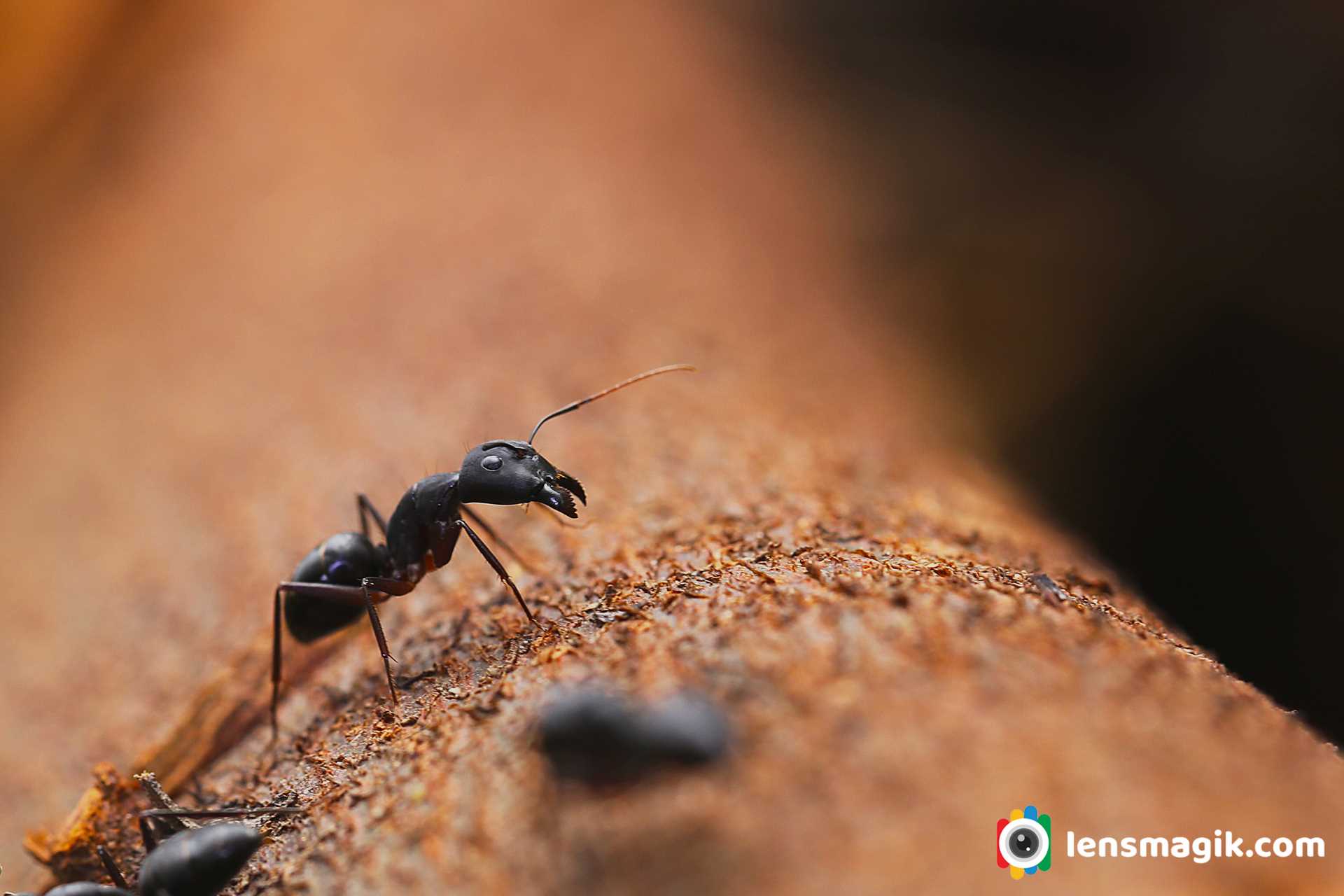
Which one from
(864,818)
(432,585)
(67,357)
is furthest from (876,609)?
(67,357)

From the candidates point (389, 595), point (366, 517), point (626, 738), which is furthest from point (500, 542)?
point (626, 738)

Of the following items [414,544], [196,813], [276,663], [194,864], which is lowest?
[194,864]

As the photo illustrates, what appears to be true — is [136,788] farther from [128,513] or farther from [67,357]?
[67,357]

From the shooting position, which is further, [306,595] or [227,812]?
[306,595]

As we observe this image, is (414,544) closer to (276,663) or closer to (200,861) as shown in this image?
(276,663)

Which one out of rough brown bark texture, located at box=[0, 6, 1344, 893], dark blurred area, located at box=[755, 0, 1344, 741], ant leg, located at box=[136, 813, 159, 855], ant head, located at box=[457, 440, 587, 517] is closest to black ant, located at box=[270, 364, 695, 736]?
ant head, located at box=[457, 440, 587, 517]

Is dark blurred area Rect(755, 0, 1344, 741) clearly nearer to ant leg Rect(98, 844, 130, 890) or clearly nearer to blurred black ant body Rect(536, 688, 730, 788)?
blurred black ant body Rect(536, 688, 730, 788)

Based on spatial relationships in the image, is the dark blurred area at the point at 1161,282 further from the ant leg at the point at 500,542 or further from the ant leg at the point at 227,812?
the ant leg at the point at 227,812
